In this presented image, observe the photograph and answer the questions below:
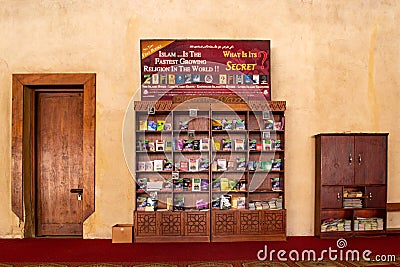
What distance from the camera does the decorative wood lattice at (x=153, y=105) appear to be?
8.27 metres

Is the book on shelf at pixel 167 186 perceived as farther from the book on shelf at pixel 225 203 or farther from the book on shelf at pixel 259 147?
the book on shelf at pixel 259 147

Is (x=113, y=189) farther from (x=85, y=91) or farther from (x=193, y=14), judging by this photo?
(x=193, y=14)

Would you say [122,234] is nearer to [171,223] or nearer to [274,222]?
[171,223]

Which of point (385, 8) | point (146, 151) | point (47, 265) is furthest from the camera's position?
point (385, 8)

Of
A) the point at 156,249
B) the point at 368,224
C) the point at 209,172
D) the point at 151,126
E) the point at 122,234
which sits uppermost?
the point at 151,126

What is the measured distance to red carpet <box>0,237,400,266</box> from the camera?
22.7 ft

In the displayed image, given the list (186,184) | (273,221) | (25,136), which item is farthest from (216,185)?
(25,136)

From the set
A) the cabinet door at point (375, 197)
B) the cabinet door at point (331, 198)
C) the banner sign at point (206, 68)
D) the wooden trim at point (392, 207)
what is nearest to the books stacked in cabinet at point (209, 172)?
the banner sign at point (206, 68)

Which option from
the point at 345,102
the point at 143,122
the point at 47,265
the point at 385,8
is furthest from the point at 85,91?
the point at 385,8

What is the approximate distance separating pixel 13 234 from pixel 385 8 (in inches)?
266

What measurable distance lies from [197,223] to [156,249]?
849 millimetres

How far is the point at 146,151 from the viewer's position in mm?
8352

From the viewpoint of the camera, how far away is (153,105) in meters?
8.27

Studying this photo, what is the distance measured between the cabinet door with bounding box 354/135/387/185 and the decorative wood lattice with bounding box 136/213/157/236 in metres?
3.05
